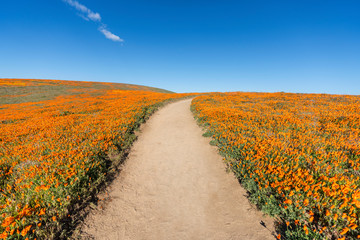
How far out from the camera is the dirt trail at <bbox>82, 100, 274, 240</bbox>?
4.01 m

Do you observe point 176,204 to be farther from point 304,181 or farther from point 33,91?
point 33,91

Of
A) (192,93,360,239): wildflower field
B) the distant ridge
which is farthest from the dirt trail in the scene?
the distant ridge

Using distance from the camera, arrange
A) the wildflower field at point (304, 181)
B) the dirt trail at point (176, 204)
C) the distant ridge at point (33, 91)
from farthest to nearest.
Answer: the distant ridge at point (33, 91), the dirt trail at point (176, 204), the wildflower field at point (304, 181)

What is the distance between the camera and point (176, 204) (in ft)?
16.1

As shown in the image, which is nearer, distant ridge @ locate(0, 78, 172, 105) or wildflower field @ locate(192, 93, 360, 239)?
wildflower field @ locate(192, 93, 360, 239)

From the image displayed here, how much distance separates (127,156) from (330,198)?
8.41 metres

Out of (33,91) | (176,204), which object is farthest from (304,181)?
(33,91)

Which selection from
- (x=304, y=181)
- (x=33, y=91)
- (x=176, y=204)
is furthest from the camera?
(x=33, y=91)

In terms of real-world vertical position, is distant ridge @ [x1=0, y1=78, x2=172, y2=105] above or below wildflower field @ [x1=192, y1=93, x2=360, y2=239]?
above

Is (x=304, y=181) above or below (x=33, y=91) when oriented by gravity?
below

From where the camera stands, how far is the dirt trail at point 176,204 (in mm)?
4012

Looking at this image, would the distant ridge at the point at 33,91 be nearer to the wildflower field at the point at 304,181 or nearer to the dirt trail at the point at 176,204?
the dirt trail at the point at 176,204

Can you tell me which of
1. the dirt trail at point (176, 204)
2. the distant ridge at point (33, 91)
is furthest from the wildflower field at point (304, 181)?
the distant ridge at point (33, 91)

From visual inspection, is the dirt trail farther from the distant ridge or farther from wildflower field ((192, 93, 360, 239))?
the distant ridge
